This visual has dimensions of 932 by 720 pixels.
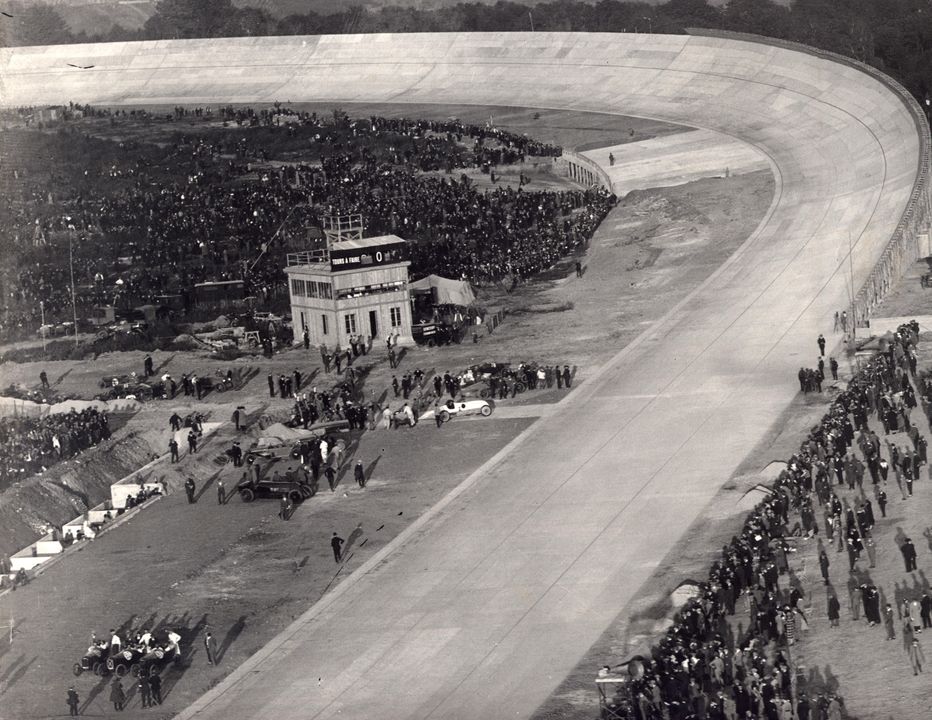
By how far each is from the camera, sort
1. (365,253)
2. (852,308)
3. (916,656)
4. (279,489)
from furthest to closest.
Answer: (365,253) < (852,308) < (279,489) < (916,656)

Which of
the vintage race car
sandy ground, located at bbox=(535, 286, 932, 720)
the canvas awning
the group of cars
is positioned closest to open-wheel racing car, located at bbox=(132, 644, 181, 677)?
the group of cars

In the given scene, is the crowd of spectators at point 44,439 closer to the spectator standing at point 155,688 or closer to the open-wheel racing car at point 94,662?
the open-wheel racing car at point 94,662

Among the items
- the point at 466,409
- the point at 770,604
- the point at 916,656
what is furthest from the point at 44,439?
the point at 916,656

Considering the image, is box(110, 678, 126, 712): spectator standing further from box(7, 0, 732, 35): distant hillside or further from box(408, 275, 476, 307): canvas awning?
box(7, 0, 732, 35): distant hillside

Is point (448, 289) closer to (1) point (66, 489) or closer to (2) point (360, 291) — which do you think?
(2) point (360, 291)

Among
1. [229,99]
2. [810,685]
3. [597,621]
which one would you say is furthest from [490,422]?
[229,99]

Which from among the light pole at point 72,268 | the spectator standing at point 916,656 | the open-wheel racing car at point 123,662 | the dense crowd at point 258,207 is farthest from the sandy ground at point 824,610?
the light pole at point 72,268
